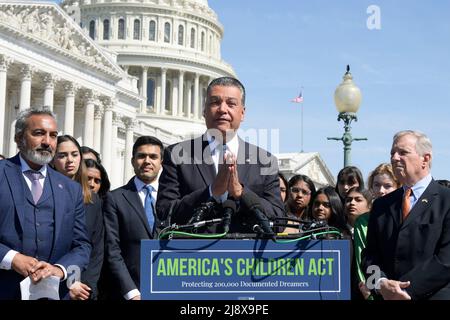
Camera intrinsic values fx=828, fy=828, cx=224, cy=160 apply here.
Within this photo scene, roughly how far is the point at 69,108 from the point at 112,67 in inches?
270

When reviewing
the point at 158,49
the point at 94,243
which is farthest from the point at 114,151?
the point at 94,243

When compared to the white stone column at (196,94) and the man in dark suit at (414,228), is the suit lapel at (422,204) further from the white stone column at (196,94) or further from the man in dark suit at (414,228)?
the white stone column at (196,94)

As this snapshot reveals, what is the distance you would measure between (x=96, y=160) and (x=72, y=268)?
13.4ft

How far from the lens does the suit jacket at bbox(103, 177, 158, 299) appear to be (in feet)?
23.4

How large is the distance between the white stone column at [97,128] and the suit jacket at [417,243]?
171ft

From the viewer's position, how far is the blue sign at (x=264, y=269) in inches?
152

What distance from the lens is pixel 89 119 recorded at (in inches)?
2223

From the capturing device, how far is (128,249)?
736 cm

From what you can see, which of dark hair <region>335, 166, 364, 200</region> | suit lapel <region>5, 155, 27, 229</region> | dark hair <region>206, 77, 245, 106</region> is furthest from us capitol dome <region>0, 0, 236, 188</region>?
dark hair <region>206, 77, 245, 106</region>

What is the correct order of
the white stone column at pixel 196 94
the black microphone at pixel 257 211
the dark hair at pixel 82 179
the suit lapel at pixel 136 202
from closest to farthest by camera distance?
the black microphone at pixel 257 211 → the suit lapel at pixel 136 202 → the dark hair at pixel 82 179 → the white stone column at pixel 196 94

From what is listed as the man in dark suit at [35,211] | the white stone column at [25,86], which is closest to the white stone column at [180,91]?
the white stone column at [25,86]

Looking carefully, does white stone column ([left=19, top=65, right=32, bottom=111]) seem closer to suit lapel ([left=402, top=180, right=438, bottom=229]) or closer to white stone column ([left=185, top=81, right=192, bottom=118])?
suit lapel ([left=402, top=180, right=438, bottom=229])

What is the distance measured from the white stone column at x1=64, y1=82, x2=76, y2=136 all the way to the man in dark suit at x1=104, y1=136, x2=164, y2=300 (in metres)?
46.0
